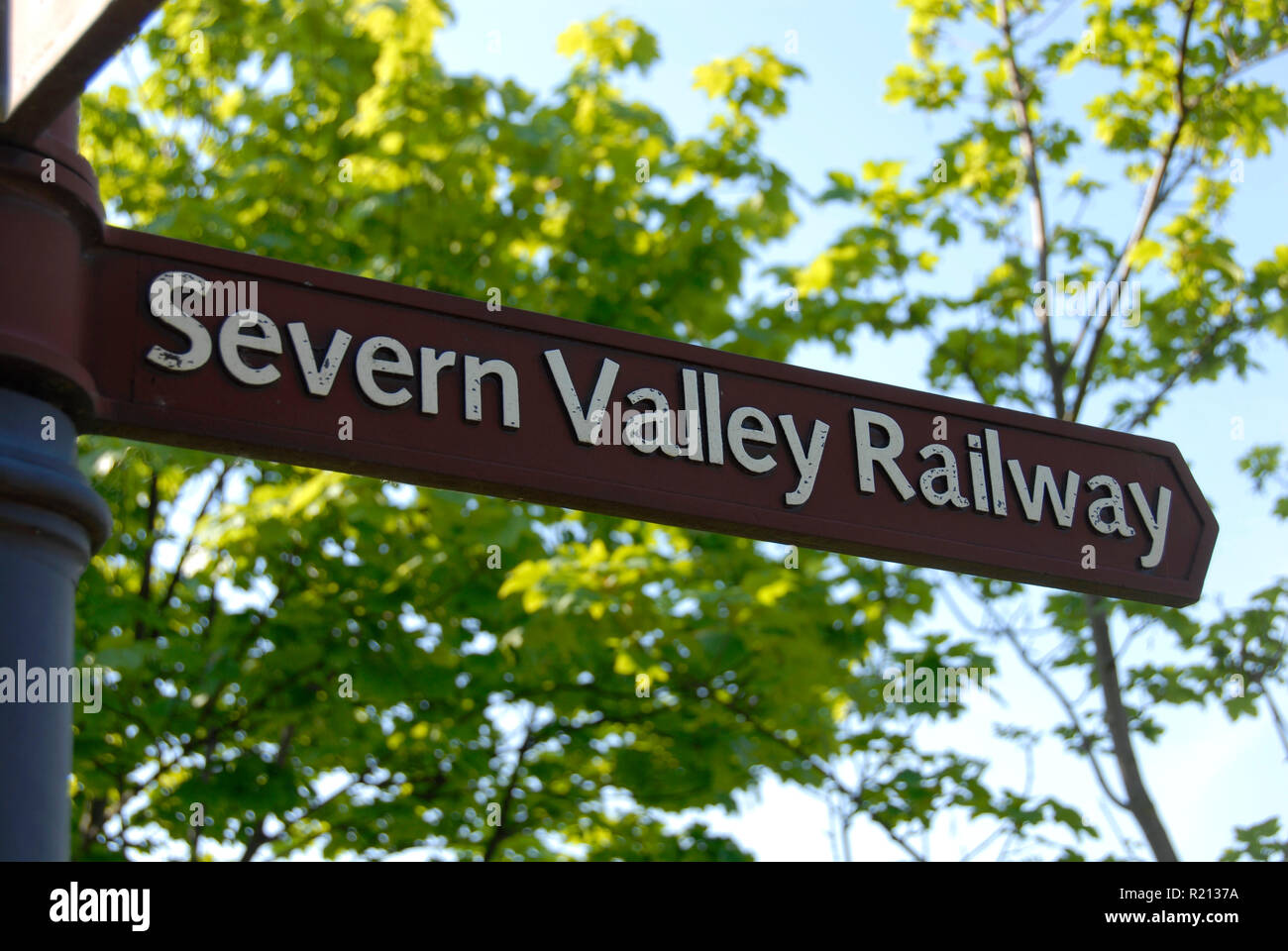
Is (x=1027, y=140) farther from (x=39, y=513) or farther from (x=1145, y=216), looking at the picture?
(x=39, y=513)

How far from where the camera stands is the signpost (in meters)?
1.52

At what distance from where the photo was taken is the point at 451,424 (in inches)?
74.4

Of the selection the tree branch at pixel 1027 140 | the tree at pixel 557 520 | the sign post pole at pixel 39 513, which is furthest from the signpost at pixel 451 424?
the tree branch at pixel 1027 140

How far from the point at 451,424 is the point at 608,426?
0.23 metres

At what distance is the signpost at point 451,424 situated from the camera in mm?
1520

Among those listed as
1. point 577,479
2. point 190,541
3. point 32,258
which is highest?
point 190,541

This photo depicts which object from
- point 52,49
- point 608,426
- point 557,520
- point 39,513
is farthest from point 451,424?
point 557,520

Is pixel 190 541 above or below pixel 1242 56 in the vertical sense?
below

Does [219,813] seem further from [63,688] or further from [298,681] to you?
[63,688]

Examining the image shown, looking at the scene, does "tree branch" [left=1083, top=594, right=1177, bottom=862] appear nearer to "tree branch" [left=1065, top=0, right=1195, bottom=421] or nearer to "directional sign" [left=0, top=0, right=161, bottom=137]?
"tree branch" [left=1065, top=0, right=1195, bottom=421]

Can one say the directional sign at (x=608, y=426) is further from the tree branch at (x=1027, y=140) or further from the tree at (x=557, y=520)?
the tree branch at (x=1027, y=140)

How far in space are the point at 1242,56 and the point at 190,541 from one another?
6.46 metres
